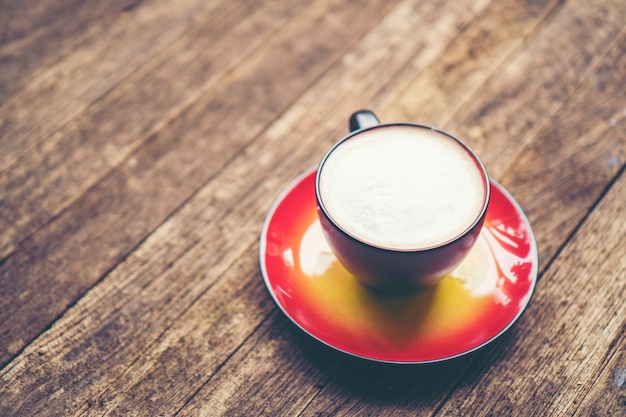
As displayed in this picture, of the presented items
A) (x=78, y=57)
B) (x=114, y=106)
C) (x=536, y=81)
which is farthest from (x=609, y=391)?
(x=78, y=57)

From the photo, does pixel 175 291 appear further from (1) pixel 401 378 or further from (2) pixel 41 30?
(2) pixel 41 30

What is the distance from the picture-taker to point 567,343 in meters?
0.64

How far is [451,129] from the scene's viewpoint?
0.85 meters

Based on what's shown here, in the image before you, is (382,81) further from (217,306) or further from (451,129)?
(217,306)

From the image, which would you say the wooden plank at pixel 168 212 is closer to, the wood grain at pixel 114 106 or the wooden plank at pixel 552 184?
the wood grain at pixel 114 106

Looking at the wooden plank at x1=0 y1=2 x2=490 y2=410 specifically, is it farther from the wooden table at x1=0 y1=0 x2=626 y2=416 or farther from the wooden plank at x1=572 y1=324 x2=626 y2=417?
the wooden plank at x1=572 y1=324 x2=626 y2=417

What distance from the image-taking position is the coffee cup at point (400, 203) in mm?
546

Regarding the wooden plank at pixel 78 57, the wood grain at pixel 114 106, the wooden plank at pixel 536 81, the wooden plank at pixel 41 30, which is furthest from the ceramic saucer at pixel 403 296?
the wooden plank at pixel 41 30

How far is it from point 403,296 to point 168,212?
35 cm

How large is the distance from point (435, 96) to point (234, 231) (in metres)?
0.38

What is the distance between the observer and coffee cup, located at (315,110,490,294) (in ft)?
1.79

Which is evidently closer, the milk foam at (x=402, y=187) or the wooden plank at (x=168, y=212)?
the milk foam at (x=402, y=187)

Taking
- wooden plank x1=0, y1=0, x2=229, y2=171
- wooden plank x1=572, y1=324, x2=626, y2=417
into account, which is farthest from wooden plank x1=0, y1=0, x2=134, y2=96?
wooden plank x1=572, y1=324, x2=626, y2=417

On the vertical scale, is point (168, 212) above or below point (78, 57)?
below
